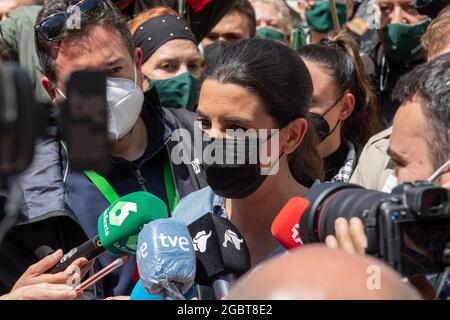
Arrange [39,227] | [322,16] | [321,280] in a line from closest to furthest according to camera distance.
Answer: [321,280] < [39,227] < [322,16]

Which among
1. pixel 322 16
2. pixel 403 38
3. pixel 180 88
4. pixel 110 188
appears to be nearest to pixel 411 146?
pixel 110 188

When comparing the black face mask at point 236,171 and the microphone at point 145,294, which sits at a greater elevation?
the black face mask at point 236,171

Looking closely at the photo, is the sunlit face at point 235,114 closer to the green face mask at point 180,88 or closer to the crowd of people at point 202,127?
the crowd of people at point 202,127

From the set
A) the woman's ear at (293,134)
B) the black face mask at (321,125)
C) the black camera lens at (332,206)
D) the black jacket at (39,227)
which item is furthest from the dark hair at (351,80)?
the black camera lens at (332,206)

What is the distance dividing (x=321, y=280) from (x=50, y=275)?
1.49 meters

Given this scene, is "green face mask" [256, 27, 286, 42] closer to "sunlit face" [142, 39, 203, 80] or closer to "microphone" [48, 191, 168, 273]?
"sunlit face" [142, 39, 203, 80]

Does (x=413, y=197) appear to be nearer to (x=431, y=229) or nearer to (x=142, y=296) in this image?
(x=431, y=229)

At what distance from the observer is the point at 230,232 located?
9.23 ft

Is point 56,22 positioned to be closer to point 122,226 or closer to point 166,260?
point 122,226

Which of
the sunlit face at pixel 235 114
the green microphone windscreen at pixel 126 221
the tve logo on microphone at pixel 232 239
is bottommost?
the green microphone windscreen at pixel 126 221

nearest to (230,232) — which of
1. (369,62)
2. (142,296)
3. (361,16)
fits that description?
(142,296)

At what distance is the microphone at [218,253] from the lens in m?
2.65

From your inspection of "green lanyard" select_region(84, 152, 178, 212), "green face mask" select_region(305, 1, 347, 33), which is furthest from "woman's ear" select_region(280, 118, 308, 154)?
"green face mask" select_region(305, 1, 347, 33)

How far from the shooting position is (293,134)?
3258 mm
